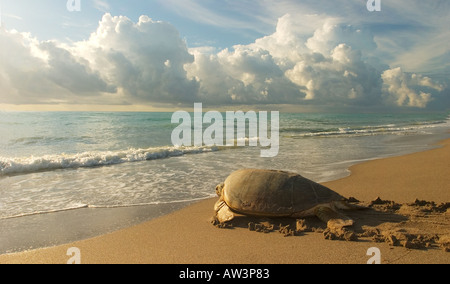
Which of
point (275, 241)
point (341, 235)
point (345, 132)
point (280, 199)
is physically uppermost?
point (280, 199)

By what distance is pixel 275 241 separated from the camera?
13.6ft

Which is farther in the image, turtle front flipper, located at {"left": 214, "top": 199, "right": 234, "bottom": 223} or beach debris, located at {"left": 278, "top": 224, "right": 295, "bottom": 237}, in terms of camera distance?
turtle front flipper, located at {"left": 214, "top": 199, "right": 234, "bottom": 223}

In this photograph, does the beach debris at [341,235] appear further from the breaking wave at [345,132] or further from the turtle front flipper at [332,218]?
the breaking wave at [345,132]

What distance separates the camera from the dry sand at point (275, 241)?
3668mm

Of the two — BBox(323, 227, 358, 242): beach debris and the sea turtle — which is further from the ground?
the sea turtle

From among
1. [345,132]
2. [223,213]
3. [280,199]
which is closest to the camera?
[280,199]

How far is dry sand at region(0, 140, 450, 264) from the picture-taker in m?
3.67

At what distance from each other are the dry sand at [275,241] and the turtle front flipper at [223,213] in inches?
7.2

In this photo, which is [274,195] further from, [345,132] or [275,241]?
[345,132]

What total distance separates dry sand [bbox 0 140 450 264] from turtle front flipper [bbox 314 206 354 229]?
0.14m

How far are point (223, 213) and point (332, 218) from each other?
6.32 feet

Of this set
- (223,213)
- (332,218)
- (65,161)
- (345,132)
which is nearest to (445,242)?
(332,218)
